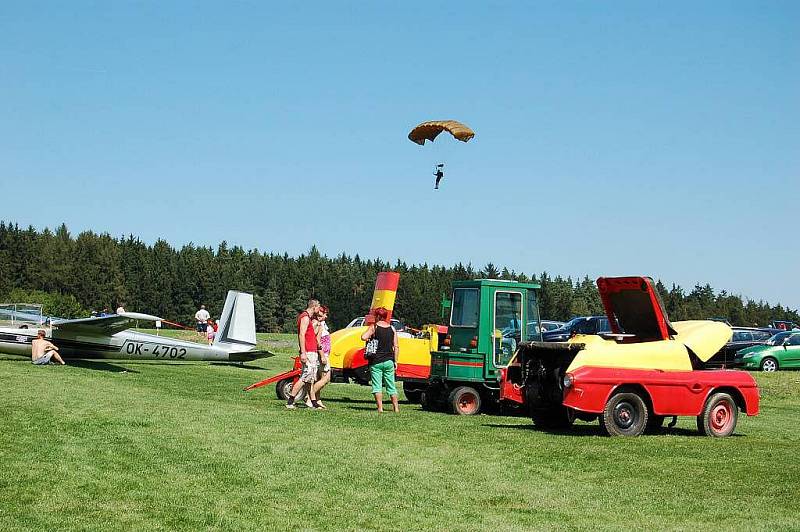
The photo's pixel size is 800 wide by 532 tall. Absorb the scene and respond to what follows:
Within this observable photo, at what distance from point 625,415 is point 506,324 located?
13.4ft

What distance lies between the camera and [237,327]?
3291 centimetres

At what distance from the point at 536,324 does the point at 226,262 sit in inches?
4820

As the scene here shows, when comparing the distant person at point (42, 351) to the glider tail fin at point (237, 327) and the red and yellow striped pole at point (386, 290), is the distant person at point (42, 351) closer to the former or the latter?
the glider tail fin at point (237, 327)

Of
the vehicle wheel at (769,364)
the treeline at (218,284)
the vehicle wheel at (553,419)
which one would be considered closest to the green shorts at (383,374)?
the vehicle wheel at (553,419)

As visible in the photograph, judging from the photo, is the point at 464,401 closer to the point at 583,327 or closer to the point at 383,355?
the point at 383,355

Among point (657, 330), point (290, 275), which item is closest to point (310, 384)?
point (657, 330)

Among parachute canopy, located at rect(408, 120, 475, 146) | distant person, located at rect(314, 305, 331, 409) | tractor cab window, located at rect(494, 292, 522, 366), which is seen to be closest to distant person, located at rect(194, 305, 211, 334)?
parachute canopy, located at rect(408, 120, 475, 146)

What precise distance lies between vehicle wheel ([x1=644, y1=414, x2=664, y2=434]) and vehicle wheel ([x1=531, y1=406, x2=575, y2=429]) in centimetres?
121

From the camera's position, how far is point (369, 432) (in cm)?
1364

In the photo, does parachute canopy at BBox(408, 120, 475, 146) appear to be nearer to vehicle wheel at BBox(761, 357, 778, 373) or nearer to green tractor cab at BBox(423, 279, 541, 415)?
green tractor cab at BBox(423, 279, 541, 415)

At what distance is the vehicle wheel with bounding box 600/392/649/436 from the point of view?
1339 centimetres

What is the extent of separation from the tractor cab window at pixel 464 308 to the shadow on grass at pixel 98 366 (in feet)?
43.3

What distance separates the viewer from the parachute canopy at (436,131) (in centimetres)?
2256

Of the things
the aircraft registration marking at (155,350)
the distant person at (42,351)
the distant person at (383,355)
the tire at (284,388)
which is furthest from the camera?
the aircraft registration marking at (155,350)
